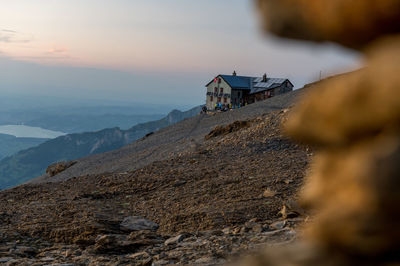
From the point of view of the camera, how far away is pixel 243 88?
79062mm

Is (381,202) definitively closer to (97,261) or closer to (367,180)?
(367,180)

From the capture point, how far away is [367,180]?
2.70m

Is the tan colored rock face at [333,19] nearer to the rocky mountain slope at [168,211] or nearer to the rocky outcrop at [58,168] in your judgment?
the rocky mountain slope at [168,211]

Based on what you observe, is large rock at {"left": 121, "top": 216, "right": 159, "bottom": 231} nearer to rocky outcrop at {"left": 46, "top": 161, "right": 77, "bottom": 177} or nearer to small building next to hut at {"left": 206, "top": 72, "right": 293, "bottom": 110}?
rocky outcrop at {"left": 46, "top": 161, "right": 77, "bottom": 177}

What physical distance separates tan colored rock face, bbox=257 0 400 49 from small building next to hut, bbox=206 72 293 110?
7225 cm

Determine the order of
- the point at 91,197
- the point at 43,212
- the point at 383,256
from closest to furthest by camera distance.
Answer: the point at 383,256
the point at 43,212
the point at 91,197

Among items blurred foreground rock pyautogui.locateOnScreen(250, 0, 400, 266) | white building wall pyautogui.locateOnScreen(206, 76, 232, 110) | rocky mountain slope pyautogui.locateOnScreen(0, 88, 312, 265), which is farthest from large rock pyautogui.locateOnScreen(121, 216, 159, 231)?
white building wall pyautogui.locateOnScreen(206, 76, 232, 110)

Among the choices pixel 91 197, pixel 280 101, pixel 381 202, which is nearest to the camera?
pixel 381 202

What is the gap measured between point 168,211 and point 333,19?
11.4 metres

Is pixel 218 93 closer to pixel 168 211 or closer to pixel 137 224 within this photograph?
pixel 168 211

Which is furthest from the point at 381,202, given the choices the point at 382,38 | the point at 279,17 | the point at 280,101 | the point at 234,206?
the point at 280,101

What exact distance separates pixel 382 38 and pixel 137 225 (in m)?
10.7

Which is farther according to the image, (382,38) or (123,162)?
(123,162)

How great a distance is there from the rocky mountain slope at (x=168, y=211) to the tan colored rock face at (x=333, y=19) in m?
6.02
